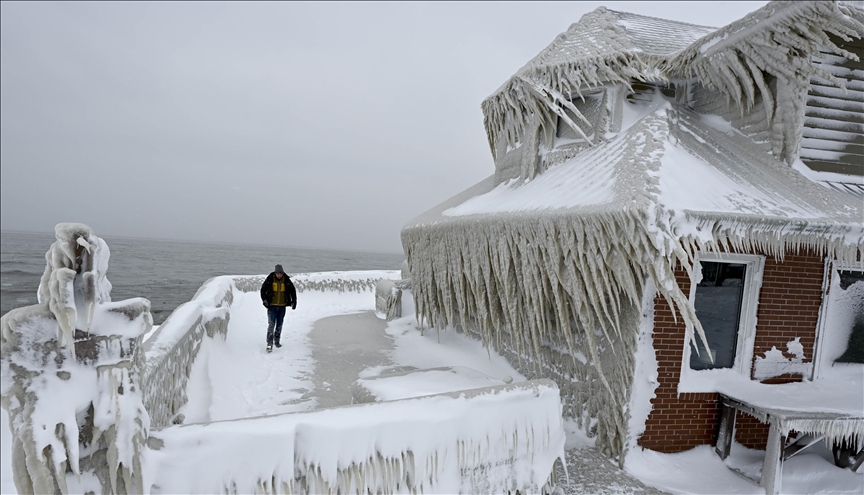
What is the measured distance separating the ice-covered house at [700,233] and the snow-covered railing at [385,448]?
131 cm

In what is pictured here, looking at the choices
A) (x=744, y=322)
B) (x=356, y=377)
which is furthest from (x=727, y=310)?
(x=356, y=377)

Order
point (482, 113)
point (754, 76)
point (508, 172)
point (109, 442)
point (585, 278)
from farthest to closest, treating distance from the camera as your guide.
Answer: point (482, 113)
point (508, 172)
point (754, 76)
point (585, 278)
point (109, 442)

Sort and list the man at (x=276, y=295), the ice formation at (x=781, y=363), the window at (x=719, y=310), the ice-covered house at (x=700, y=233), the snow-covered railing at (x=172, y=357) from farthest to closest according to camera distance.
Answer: the man at (x=276, y=295) → the ice formation at (x=781, y=363) → the window at (x=719, y=310) → the ice-covered house at (x=700, y=233) → the snow-covered railing at (x=172, y=357)

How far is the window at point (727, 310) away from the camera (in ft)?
16.0

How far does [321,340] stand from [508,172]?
5655mm

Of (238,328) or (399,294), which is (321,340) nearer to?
(238,328)

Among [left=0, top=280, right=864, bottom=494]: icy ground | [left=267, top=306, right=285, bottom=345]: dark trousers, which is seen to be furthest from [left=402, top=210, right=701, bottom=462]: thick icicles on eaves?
[left=267, top=306, right=285, bottom=345]: dark trousers

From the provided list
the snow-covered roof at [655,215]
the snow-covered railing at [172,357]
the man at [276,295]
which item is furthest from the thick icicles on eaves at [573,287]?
the snow-covered railing at [172,357]

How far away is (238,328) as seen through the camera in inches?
379

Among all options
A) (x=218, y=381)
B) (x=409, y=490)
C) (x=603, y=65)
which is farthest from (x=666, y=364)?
(x=218, y=381)

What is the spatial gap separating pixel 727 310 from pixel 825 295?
132 centimetres

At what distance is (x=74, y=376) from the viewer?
246 cm

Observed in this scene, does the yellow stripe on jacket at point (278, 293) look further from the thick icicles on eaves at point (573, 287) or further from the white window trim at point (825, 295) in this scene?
the white window trim at point (825, 295)

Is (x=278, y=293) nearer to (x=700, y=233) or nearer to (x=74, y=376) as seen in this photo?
(x=74, y=376)
